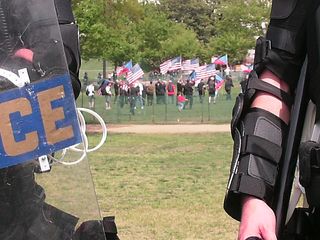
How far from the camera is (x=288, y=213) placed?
6.46 ft

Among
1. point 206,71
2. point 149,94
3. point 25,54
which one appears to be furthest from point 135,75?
point 25,54

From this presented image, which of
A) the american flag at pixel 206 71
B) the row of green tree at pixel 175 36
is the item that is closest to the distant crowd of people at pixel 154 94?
the american flag at pixel 206 71

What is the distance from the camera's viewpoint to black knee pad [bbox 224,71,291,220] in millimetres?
1956

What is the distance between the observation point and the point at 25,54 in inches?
74.5

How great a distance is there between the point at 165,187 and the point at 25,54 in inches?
360

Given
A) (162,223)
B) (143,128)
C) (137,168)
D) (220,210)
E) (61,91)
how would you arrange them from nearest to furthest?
(61,91) → (162,223) → (220,210) → (137,168) → (143,128)

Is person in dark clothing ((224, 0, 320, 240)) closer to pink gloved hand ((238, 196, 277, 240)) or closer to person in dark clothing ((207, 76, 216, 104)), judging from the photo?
pink gloved hand ((238, 196, 277, 240))

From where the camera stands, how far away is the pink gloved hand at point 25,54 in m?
1.88

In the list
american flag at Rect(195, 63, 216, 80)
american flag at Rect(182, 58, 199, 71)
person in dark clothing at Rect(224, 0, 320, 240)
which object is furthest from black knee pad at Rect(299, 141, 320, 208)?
american flag at Rect(182, 58, 199, 71)

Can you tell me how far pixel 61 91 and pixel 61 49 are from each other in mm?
152

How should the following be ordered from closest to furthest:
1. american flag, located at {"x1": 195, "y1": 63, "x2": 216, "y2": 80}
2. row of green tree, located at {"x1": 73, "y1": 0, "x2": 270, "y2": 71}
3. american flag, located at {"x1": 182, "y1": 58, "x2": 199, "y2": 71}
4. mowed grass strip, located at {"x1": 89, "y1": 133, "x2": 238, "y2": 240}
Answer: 1. mowed grass strip, located at {"x1": 89, "y1": 133, "x2": 238, "y2": 240}
2. american flag, located at {"x1": 195, "y1": 63, "x2": 216, "y2": 80}
3. american flag, located at {"x1": 182, "y1": 58, "x2": 199, "y2": 71}
4. row of green tree, located at {"x1": 73, "y1": 0, "x2": 270, "y2": 71}

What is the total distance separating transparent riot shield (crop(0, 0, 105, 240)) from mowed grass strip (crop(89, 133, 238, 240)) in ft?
18.4

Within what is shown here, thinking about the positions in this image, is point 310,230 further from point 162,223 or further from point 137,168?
point 137,168

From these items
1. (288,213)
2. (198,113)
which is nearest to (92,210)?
(288,213)
